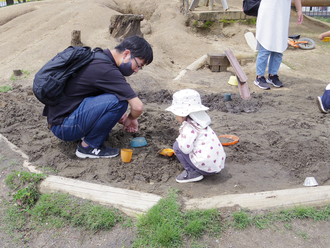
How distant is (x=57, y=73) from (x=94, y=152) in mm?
914

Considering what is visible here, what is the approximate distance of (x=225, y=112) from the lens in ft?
15.3

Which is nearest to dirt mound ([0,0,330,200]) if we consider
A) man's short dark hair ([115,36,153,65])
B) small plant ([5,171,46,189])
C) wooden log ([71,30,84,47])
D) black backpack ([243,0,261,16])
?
small plant ([5,171,46,189])

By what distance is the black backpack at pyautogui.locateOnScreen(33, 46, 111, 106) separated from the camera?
108 inches

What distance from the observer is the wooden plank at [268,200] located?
2.32 meters

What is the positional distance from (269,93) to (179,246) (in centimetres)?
418

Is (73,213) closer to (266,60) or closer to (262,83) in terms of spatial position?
(262,83)

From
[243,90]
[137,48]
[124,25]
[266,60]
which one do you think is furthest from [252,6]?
[137,48]

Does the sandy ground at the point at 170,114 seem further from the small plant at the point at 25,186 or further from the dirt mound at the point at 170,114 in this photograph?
the small plant at the point at 25,186

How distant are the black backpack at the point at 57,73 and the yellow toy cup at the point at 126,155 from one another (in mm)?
859

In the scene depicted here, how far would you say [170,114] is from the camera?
14.5 feet

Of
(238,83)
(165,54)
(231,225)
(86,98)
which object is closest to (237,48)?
(165,54)

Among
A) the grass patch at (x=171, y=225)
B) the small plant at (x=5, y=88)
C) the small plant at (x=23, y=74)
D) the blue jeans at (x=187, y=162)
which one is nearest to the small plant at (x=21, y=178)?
the grass patch at (x=171, y=225)

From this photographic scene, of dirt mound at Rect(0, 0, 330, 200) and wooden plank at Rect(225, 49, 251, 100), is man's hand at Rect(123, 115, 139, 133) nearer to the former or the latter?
dirt mound at Rect(0, 0, 330, 200)

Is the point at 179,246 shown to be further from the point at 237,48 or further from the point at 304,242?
the point at 237,48
